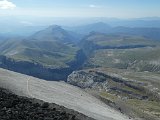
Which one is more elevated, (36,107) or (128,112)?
(36,107)

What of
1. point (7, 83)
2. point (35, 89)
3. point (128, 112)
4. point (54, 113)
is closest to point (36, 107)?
point (54, 113)

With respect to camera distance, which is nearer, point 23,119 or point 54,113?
point 23,119

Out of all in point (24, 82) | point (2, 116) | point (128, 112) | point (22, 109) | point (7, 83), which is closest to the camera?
point (2, 116)

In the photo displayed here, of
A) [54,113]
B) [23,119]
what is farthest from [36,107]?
[23,119]

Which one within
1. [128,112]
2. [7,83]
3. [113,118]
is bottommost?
[128,112]

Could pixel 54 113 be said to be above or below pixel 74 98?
above

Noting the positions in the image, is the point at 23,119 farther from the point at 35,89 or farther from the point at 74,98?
the point at 74,98

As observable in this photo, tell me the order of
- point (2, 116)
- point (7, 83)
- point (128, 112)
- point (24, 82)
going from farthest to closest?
point (128, 112)
point (24, 82)
point (7, 83)
point (2, 116)

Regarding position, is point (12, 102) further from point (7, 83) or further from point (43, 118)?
point (7, 83)

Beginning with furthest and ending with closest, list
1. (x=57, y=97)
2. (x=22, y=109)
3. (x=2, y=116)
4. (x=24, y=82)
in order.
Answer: (x=24, y=82) < (x=57, y=97) < (x=22, y=109) < (x=2, y=116)
